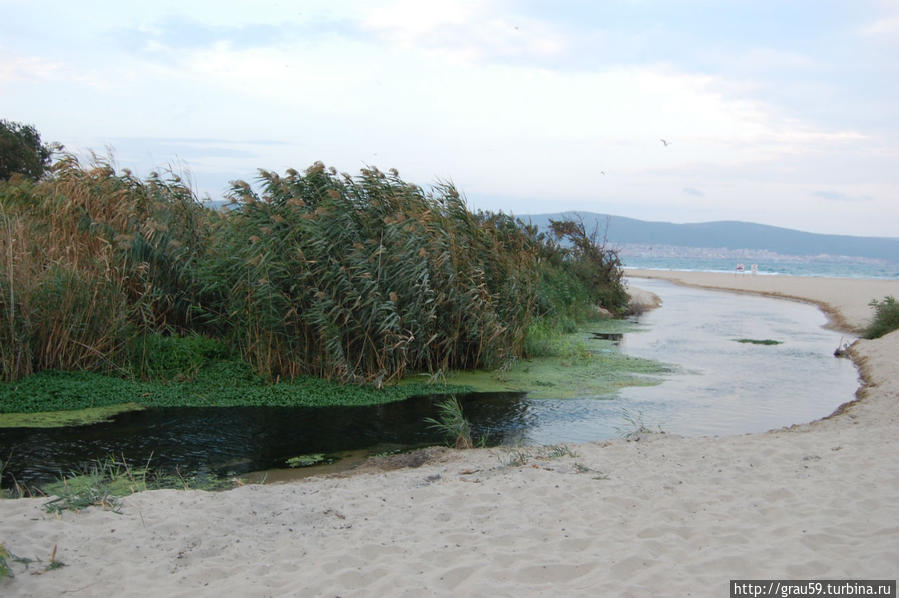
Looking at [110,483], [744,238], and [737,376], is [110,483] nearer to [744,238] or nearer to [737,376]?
[737,376]

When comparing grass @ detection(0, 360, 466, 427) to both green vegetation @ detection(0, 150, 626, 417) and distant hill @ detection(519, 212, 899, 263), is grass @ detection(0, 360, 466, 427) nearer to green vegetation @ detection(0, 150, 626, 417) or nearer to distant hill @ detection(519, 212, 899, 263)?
green vegetation @ detection(0, 150, 626, 417)

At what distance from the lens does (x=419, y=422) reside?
892cm

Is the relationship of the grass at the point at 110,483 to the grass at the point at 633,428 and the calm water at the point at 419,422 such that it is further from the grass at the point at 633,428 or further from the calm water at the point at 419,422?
the grass at the point at 633,428

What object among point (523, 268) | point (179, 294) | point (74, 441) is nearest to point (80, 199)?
point (179, 294)

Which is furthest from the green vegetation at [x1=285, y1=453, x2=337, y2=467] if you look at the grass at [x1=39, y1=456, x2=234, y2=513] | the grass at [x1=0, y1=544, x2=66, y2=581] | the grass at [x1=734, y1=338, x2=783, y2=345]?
the grass at [x1=734, y1=338, x2=783, y2=345]

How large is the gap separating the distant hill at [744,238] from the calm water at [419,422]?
142166 mm

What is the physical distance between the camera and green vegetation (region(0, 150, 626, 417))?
377 inches

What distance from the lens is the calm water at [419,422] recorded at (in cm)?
Result: 720

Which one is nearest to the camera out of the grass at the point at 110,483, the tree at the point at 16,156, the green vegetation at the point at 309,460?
the grass at the point at 110,483

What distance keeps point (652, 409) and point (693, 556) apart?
6007 mm

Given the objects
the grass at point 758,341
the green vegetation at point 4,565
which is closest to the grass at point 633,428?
the green vegetation at point 4,565

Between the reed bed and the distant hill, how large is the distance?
14409cm

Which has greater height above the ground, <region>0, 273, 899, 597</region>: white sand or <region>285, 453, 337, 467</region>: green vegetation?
<region>0, 273, 899, 597</region>: white sand

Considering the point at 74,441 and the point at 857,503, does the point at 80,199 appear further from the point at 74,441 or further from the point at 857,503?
the point at 857,503
